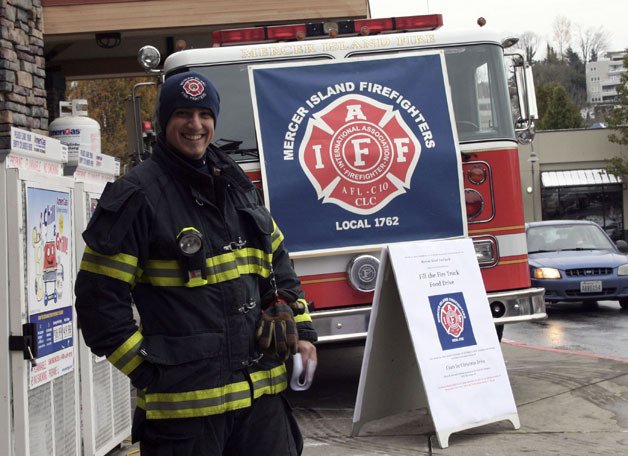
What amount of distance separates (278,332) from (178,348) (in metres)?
0.36

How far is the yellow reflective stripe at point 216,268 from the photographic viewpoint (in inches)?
126

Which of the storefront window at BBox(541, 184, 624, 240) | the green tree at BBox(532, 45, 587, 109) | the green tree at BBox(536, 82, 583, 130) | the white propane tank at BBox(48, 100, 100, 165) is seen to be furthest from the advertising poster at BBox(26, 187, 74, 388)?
the green tree at BBox(532, 45, 587, 109)

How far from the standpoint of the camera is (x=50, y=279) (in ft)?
17.7

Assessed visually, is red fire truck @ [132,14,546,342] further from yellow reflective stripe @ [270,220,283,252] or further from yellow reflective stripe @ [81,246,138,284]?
yellow reflective stripe @ [81,246,138,284]

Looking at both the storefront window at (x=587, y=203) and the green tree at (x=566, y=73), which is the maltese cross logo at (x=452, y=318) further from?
the green tree at (x=566, y=73)

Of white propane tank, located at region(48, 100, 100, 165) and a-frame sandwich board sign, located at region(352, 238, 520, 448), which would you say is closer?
a-frame sandwich board sign, located at region(352, 238, 520, 448)

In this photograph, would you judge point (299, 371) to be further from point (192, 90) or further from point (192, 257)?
point (192, 90)

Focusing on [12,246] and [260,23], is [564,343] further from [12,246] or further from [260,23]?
[12,246]

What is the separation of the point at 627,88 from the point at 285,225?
121ft

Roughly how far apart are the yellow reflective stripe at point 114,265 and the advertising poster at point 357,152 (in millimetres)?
4627

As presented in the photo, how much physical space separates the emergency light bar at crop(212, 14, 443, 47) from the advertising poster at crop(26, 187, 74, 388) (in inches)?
114

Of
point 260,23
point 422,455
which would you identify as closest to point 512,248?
point 422,455

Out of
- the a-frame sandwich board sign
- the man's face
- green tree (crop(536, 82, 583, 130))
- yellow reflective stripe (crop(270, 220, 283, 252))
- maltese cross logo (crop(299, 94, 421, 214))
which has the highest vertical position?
green tree (crop(536, 82, 583, 130))

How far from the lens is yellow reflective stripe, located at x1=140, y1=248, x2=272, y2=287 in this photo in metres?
3.21
